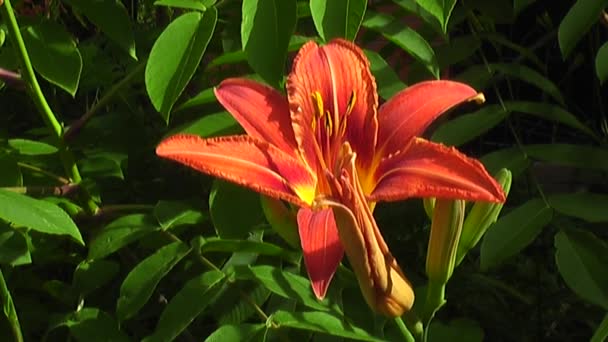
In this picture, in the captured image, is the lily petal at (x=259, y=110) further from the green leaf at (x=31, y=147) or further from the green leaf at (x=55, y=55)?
the green leaf at (x=31, y=147)

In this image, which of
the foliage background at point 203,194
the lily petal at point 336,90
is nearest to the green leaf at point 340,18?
the foliage background at point 203,194

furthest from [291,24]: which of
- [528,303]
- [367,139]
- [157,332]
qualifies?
[528,303]

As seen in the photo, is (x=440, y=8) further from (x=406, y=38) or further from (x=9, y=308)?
(x=9, y=308)

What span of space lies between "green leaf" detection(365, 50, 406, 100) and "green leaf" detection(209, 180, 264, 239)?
0.22 metres

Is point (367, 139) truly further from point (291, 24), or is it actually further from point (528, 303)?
point (528, 303)

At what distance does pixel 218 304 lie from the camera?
4.64ft

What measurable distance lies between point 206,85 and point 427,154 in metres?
0.83

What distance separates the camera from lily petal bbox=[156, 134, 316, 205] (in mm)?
917

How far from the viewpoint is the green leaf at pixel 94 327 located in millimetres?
1424

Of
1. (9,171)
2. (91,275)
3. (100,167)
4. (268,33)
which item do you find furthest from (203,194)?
(268,33)

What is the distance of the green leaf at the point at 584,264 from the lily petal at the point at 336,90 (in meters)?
0.43

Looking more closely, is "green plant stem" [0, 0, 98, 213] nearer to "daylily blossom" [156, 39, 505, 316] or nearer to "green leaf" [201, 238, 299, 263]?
"green leaf" [201, 238, 299, 263]

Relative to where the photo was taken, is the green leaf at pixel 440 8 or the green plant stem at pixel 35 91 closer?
the green leaf at pixel 440 8

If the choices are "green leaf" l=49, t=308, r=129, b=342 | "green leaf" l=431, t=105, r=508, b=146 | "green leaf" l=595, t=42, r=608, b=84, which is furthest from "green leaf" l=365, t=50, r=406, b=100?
"green leaf" l=49, t=308, r=129, b=342
